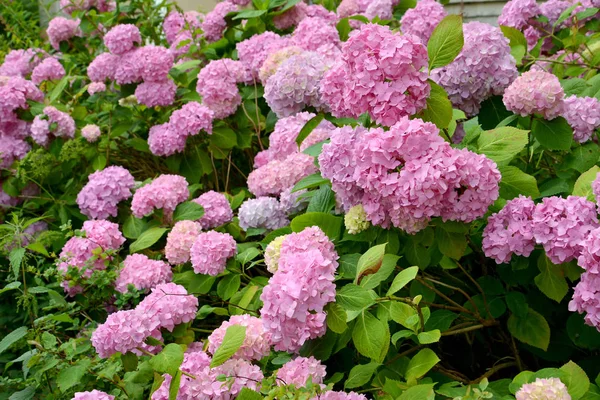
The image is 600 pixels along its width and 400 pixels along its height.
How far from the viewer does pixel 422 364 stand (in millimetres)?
1310

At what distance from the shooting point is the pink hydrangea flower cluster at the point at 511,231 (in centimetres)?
135

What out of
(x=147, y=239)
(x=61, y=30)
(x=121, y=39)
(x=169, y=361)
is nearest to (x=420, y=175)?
(x=169, y=361)

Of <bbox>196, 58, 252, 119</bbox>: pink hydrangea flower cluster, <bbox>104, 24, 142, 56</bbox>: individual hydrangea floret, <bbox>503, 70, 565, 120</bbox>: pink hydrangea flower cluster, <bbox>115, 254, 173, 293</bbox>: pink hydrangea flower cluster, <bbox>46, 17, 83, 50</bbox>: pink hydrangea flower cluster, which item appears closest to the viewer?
<bbox>503, 70, 565, 120</bbox>: pink hydrangea flower cluster

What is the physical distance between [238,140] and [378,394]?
154cm

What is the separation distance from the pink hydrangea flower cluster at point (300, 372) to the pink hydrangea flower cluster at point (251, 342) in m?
0.13

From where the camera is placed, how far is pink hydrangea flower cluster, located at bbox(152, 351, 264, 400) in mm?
1349

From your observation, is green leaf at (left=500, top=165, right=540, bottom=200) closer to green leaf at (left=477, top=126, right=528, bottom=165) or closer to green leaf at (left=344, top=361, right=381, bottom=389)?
green leaf at (left=477, top=126, right=528, bottom=165)

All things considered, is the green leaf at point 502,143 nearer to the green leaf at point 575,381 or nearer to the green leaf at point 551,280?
the green leaf at point 551,280

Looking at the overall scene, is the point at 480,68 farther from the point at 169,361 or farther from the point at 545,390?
the point at 169,361

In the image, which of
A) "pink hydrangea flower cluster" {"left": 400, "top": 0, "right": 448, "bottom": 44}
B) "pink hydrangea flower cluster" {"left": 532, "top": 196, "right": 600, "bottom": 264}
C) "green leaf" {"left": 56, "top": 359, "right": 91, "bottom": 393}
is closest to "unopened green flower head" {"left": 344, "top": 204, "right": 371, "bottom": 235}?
"pink hydrangea flower cluster" {"left": 532, "top": 196, "right": 600, "bottom": 264}

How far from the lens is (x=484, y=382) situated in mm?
1046

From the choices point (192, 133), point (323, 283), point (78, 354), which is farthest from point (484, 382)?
point (192, 133)

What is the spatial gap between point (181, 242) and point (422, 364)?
3.03 feet

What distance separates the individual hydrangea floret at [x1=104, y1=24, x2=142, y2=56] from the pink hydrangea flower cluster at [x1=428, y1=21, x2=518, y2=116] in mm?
1569
